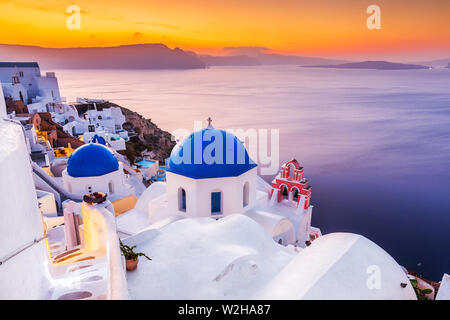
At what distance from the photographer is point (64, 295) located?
397cm

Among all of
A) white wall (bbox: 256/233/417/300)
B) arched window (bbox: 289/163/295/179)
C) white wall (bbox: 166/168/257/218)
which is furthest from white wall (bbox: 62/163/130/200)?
white wall (bbox: 256/233/417/300)

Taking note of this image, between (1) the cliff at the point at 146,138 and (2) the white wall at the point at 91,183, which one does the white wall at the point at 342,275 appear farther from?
(1) the cliff at the point at 146,138

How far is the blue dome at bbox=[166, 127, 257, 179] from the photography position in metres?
9.80

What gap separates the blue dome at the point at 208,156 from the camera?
980 cm

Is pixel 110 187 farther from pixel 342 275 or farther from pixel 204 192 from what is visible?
pixel 342 275

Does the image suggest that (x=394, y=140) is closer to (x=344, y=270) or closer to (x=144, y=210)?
(x=144, y=210)

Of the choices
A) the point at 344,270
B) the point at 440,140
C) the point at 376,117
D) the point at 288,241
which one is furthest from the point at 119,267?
the point at 376,117

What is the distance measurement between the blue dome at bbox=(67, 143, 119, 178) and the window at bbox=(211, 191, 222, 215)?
6.40m

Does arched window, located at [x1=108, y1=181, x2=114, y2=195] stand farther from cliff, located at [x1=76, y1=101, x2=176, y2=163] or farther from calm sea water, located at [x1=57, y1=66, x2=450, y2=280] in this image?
cliff, located at [x1=76, y1=101, x2=176, y2=163]

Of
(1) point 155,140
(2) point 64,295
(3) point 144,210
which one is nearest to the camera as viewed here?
(2) point 64,295

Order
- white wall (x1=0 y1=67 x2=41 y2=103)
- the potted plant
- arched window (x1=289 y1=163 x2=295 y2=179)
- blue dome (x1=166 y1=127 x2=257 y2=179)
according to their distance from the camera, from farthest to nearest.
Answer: white wall (x1=0 y1=67 x2=41 y2=103), arched window (x1=289 y1=163 x2=295 y2=179), blue dome (x1=166 y1=127 x2=257 y2=179), the potted plant

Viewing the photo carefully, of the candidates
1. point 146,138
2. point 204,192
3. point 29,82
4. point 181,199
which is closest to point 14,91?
point 29,82

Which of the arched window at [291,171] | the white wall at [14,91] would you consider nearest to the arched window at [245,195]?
the arched window at [291,171]
